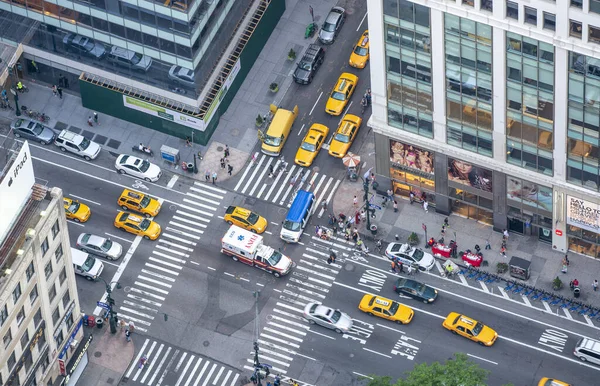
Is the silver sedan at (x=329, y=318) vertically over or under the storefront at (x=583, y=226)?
under

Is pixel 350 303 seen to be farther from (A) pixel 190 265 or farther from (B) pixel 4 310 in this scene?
(B) pixel 4 310

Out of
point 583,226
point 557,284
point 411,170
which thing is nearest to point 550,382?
point 557,284

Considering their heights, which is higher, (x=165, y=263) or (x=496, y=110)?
(x=496, y=110)

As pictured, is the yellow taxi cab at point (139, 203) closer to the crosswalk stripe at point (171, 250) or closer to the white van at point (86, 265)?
the crosswalk stripe at point (171, 250)

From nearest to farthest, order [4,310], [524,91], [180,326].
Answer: [4,310] < [524,91] < [180,326]

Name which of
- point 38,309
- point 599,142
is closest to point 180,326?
point 38,309

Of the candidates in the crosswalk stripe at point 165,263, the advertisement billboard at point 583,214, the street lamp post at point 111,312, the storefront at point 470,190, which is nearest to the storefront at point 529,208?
the storefront at point 470,190

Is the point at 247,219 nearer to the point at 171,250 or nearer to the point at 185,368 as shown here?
the point at 171,250
